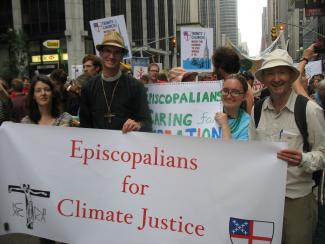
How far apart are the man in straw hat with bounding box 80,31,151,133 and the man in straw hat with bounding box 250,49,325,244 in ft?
4.08

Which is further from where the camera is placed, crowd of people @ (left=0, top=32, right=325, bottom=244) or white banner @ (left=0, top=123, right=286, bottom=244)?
white banner @ (left=0, top=123, right=286, bottom=244)

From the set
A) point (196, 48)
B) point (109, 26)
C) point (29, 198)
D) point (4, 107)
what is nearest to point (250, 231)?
point (29, 198)

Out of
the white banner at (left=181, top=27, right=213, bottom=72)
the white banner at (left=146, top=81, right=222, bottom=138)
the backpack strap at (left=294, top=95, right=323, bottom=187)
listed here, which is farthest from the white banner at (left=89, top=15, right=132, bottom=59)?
the backpack strap at (left=294, top=95, right=323, bottom=187)

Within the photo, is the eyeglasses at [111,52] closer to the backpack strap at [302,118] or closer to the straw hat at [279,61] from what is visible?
the straw hat at [279,61]

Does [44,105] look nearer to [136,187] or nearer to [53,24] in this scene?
[136,187]

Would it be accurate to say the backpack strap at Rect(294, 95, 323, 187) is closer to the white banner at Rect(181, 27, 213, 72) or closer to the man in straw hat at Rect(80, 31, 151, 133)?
the man in straw hat at Rect(80, 31, 151, 133)

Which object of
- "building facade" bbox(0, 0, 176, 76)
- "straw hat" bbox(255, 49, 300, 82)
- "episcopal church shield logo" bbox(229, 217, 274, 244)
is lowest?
"episcopal church shield logo" bbox(229, 217, 274, 244)

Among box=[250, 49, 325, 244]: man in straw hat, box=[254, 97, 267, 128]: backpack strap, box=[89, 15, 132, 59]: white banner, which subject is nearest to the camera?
box=[250, 49, 325, 244]: man in straw hat

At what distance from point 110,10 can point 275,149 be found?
4562 centimetres

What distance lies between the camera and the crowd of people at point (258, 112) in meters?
2.85

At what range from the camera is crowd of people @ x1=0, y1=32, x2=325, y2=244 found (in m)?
2.85

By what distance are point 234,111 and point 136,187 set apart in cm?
94

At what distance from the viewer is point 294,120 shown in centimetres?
286

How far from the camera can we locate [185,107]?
4152 mm
